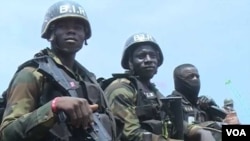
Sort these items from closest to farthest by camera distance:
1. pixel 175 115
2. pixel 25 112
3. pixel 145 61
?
pixel 25 112 < pixel 175 115 < pixel 145 61

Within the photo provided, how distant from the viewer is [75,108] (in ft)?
12.8

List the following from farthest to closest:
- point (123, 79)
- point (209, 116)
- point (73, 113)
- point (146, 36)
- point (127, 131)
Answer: point (209, 116)
point (146, 36)
point (123, 79)
point (127, 131)
point (73, 113)

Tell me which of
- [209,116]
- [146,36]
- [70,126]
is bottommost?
[209,116]

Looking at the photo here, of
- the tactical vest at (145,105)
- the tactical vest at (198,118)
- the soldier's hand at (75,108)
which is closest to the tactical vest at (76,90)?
the soldier's hand at (75,108)

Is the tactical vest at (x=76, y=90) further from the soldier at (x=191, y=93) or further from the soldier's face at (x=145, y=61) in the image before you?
the soldier at (x=191, y=93)

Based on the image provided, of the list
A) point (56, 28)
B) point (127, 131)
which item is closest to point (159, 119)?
point (127, 131)

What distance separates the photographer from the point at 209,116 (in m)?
7.12

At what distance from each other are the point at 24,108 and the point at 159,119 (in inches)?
75.6

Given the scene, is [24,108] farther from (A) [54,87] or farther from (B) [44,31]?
(B) [44,31]

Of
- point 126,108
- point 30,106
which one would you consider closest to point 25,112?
point 30,106

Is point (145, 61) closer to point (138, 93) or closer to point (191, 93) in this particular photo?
point (138, 93)

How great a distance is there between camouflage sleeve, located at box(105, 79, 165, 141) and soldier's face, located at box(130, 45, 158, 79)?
398 millimetres

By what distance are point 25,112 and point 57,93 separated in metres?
0.26

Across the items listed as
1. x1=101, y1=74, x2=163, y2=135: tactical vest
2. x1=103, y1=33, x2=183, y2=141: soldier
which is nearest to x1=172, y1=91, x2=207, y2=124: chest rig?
x1=103, y1=33, x2=183, y2=141: soldier
